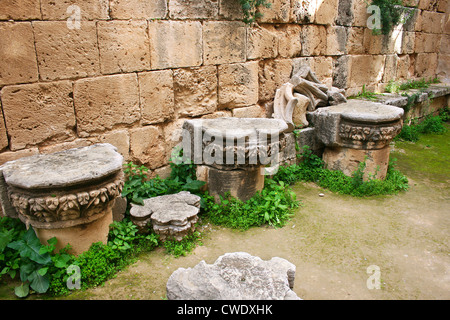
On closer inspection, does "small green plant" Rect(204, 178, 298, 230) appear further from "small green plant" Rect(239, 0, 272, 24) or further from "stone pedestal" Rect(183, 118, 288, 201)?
"small green plant" Rect(239, 0, 272, 24)

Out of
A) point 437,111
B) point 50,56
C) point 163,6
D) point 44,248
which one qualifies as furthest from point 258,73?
point 437,111

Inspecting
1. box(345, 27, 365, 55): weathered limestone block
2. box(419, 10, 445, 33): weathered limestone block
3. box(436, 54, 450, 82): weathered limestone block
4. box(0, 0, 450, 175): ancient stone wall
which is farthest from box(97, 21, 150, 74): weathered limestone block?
box(436, 54, 450, 82): weathered limestone block

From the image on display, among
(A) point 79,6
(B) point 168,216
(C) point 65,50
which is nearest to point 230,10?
(A) point 79,6

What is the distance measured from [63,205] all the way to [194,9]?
9.07 ft

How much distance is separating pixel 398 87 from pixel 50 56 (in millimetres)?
7623

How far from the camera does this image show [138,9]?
3.86m

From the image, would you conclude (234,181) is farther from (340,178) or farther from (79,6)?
(79,6)

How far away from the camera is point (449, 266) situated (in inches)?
129

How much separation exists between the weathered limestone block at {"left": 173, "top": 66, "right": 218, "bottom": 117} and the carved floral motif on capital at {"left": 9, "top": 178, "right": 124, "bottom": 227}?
5.83 ft

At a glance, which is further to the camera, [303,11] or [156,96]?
[303,11]

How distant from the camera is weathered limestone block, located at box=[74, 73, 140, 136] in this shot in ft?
11.9

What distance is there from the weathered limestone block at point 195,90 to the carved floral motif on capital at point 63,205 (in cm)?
178

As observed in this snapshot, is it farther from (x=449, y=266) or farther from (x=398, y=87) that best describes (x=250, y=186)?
(x=398, y=87)

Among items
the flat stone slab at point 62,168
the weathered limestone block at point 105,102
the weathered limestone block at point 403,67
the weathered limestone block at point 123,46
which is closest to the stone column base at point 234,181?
the weathered limestone block at point 105,102
